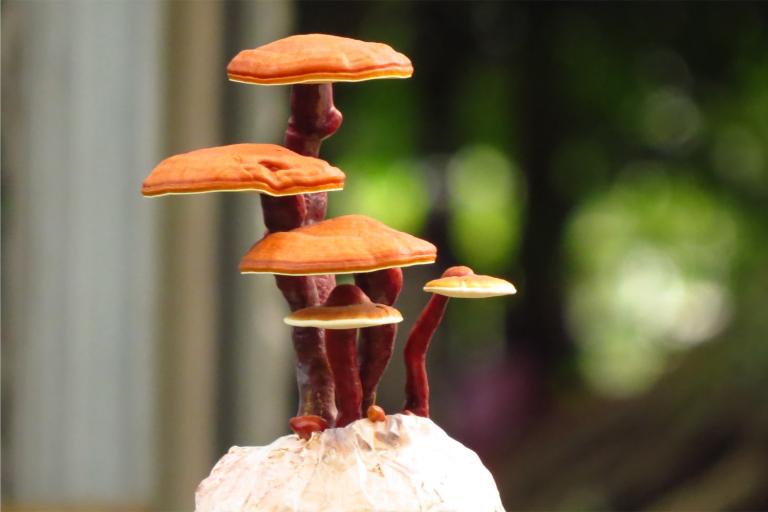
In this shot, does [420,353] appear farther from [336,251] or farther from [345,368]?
[336,251]

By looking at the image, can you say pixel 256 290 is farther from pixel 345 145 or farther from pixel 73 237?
pixel 345 145

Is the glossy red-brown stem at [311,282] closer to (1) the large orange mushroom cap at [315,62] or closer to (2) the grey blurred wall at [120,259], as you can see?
(1) the large orange mushroom cap at [315,62]

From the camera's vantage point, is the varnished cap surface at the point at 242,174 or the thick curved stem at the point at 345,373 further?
the thick curved stem at the point at 345,373

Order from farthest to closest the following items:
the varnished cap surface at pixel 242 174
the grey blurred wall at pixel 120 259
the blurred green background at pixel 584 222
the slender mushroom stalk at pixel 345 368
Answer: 1. the blurred green background at pixel 584 222
2. the grey blurred wall at pixel 120 259
3. the slender mushroom stalk at pixel 345 368
4. the varnished cap surface at pixel 242 174

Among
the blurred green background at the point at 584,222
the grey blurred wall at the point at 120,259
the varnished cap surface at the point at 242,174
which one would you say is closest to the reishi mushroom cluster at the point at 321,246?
the varnished cap surface at the point at 242,174

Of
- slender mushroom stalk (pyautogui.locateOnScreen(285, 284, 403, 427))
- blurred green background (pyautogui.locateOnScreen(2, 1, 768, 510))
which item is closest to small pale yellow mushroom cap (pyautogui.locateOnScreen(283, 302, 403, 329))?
slender mushroom stalk (pyautogui.locateOnScreen(285, 284, 403, 427))

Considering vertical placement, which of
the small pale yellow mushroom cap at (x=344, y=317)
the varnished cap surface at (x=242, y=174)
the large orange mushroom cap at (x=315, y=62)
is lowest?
the small pale yellow mushroom cap at (x=344, y=317)
